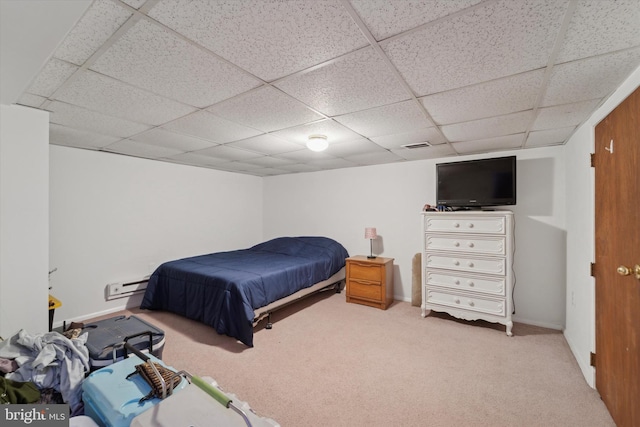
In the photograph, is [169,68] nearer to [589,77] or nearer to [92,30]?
[92,30]

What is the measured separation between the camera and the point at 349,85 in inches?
65.8

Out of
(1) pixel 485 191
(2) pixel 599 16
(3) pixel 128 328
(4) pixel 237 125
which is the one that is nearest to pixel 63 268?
(3) pixel 128 328

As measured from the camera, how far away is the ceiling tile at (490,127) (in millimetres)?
2243

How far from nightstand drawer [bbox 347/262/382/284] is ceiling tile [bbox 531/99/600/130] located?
2.37 metres

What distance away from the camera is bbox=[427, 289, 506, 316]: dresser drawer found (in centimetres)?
302

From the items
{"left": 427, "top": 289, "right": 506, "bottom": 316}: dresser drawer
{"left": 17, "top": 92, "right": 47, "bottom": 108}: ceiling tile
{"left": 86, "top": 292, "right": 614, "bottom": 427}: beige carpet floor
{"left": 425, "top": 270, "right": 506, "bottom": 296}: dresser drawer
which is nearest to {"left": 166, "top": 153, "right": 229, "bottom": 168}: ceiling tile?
{"left": 17, "top": 92, "right": 47, "bottom": 108}: ceiling tile

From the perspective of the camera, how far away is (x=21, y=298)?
2.02 m

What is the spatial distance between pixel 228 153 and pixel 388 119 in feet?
7.08

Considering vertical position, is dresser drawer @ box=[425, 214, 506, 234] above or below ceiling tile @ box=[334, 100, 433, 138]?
below

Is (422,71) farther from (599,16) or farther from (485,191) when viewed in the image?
(485,191)

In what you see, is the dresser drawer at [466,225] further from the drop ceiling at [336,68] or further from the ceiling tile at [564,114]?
the ceiling tile at [564,114]

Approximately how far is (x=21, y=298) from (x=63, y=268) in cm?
134

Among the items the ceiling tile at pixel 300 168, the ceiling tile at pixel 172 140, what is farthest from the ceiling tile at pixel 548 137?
the ceiling tile at pixel 172 140

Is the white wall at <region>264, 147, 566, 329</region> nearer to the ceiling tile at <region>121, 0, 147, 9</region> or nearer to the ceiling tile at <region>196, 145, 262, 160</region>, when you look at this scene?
the ceiling tile at <region>196, 145, 262, 160</region>
